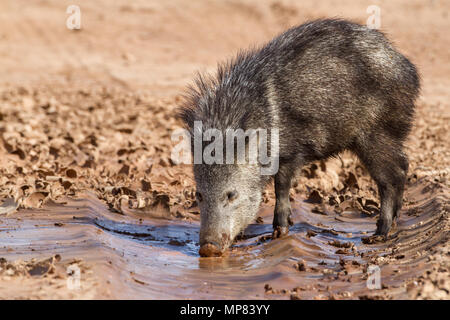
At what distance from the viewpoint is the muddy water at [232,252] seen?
4.06m

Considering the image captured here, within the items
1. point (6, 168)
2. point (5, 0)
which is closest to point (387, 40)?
point (6, 168)

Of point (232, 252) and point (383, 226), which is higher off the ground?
point (383, 226)

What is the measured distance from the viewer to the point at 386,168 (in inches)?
227

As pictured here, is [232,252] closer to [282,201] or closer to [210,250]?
[210,250]

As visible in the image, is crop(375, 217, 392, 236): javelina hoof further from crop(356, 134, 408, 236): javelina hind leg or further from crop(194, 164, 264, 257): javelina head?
crop(194, 164, 264, 257): javelina head

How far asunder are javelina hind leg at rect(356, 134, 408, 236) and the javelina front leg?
0.70 metres

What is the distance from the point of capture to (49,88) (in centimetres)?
1307

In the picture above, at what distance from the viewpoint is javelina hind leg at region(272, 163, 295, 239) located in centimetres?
552

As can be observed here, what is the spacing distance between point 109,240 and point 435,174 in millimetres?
3597

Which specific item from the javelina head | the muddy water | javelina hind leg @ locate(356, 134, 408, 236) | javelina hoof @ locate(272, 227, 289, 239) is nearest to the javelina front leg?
javelina hoof @ locate(272, 227, 289, 239)

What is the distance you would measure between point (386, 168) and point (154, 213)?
203 centimetres

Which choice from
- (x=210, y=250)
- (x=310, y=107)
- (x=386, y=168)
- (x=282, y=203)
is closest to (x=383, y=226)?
(x=386, y=168)

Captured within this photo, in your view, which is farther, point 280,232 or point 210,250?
point 280,232
